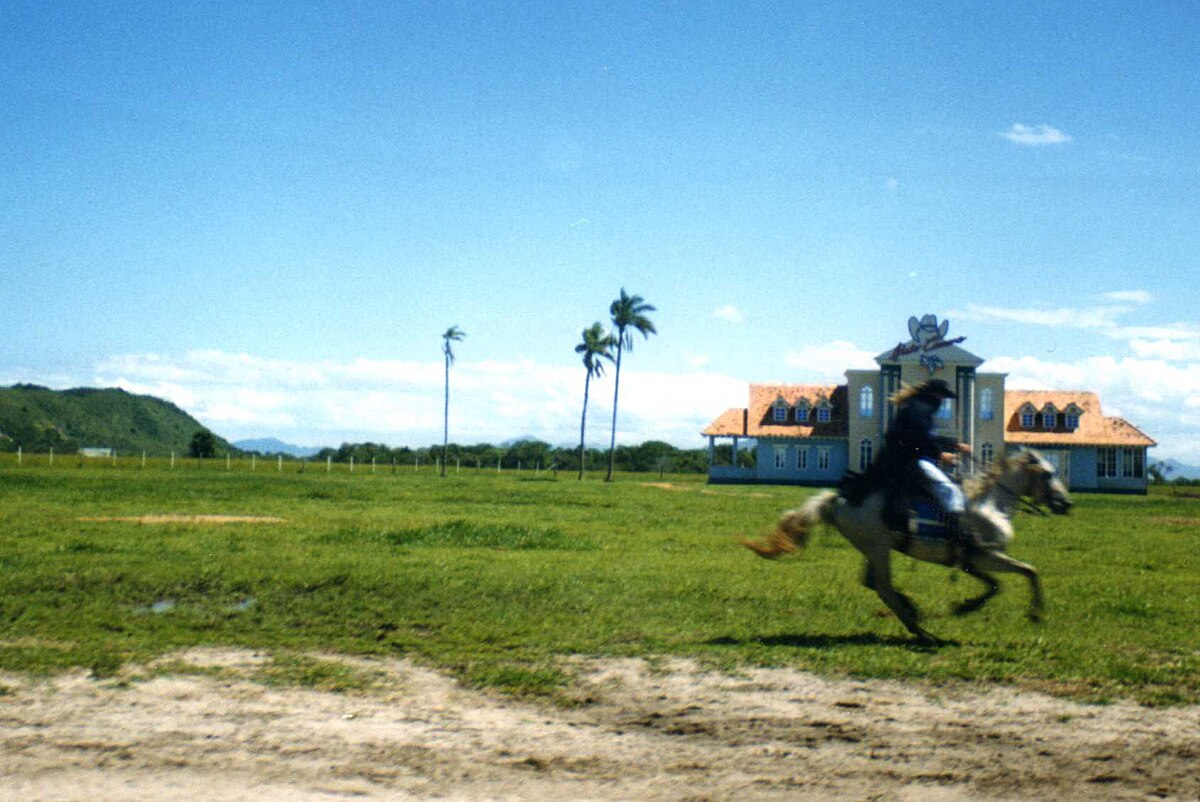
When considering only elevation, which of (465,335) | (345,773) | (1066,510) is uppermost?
(465,335)

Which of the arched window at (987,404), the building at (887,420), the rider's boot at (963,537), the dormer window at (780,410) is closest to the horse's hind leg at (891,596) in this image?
the rider's boot at (963,537)

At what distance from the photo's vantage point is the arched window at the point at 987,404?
70.2 meters

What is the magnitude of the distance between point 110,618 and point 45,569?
3.90 m

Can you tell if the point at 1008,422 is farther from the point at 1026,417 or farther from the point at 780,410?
the point at 780,410

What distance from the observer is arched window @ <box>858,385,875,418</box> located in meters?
71.0

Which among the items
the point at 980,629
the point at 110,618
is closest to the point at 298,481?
the point at 110,618

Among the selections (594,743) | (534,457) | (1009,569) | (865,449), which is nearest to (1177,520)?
(1009,569)

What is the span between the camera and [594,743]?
7.04 meters

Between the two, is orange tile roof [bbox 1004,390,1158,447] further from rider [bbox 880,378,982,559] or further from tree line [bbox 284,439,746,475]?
rider [bbox 880,378,982,559]

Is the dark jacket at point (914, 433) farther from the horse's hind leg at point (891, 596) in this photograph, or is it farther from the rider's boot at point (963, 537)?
the horse's hind leg at point (891, 596)

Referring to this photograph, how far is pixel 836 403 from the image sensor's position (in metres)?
76.4

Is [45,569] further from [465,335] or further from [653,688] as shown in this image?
[465,335]

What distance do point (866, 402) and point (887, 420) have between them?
1.95 meters

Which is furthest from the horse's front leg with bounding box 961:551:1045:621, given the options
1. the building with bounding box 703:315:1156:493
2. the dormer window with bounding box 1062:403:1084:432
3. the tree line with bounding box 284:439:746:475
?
the tree line with bounding box 284:439:746:475
